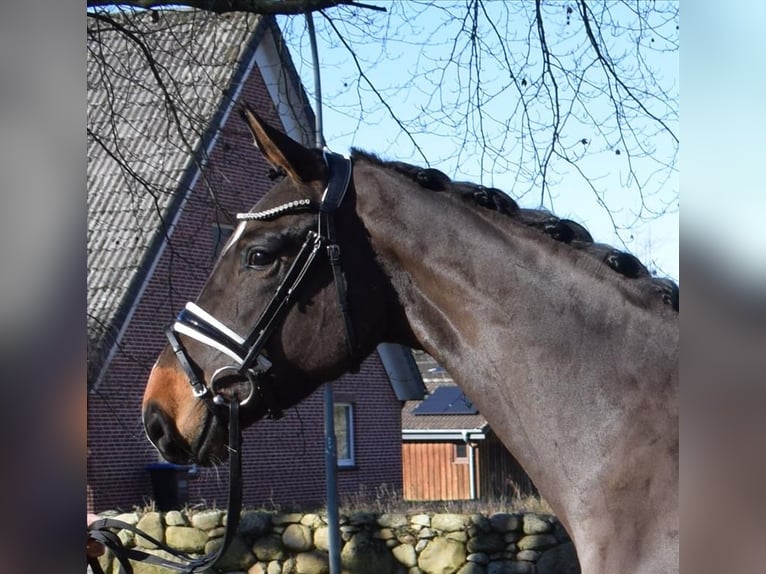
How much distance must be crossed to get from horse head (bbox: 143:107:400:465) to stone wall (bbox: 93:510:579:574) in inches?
294

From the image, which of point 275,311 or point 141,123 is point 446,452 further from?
point 275,311

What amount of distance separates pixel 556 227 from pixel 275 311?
0.72 meters

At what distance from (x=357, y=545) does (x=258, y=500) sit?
858 cm

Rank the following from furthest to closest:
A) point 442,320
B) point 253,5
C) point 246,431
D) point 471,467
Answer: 1. point 471,467
2. point 246,431
3. point 253,5
4. point 442,320

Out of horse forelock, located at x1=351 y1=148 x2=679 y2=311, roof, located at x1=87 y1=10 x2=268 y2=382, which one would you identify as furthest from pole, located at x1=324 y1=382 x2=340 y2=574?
horse forelock, located at x1=351 y1=148 x2=679 y2=311

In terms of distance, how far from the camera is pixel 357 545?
33.4 ft

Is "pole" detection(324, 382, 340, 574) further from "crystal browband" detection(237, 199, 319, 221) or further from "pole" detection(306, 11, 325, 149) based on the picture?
"crystal browband" detection(237, 199, 319, 221)

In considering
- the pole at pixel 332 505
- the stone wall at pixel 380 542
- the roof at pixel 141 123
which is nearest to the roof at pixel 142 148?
the roof at pixel 141 123

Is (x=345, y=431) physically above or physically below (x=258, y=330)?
below

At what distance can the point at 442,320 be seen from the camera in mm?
→ 2615

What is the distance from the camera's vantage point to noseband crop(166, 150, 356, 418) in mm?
2625

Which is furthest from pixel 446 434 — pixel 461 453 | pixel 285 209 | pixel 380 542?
pixel 285 209
